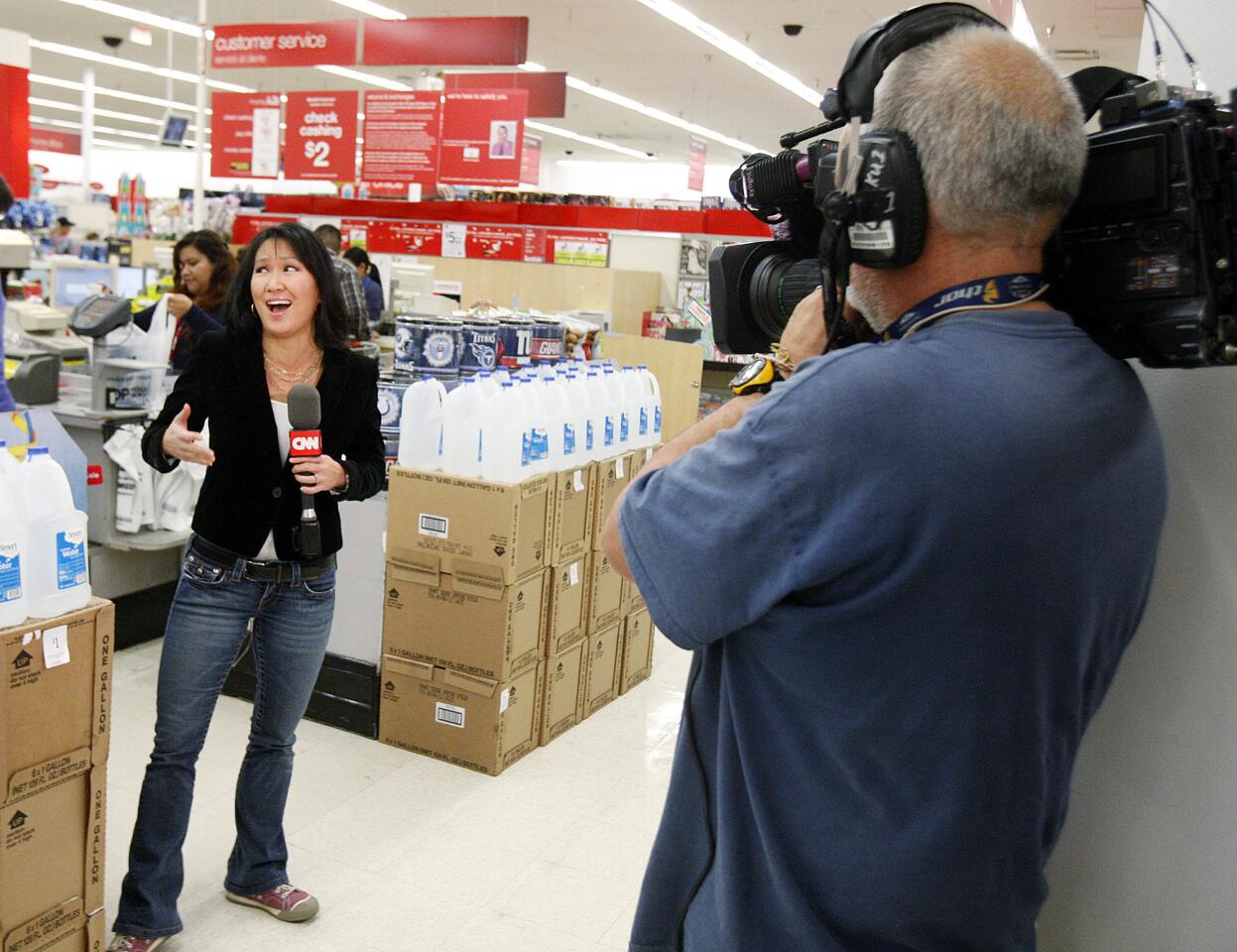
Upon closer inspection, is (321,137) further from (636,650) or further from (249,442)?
(249,442)

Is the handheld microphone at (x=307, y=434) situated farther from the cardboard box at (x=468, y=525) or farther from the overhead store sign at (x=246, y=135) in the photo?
the overhead store sign at (x=246, y=135)

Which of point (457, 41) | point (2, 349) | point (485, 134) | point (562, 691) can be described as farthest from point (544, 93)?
point (2, 349)

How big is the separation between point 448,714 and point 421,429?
0.96 m

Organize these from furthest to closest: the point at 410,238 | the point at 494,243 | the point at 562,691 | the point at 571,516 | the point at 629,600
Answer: the point at 410,238, the point at 494,243, the point at 629,600, the point at 562,691, the point at 571,516

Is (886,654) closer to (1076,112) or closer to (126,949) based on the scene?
(1076,112)

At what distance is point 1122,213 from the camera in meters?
1.06

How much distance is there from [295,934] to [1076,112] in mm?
2569

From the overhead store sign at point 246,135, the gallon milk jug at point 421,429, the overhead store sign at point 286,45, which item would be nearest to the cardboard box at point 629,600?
the gallon milk jug at point 421,429

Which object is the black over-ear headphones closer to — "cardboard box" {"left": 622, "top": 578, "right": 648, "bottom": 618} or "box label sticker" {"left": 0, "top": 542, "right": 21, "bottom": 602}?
"box label sticker" {"left": 0, "top": 542, "right": 21, "bottom": 602}

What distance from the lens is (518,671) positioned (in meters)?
3.77

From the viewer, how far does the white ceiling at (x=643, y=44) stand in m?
10.8

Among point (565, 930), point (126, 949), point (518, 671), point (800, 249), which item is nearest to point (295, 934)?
point (126, 949)

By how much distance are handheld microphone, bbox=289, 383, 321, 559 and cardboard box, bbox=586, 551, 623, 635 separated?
1873mm

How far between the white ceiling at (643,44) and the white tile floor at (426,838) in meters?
6.56
